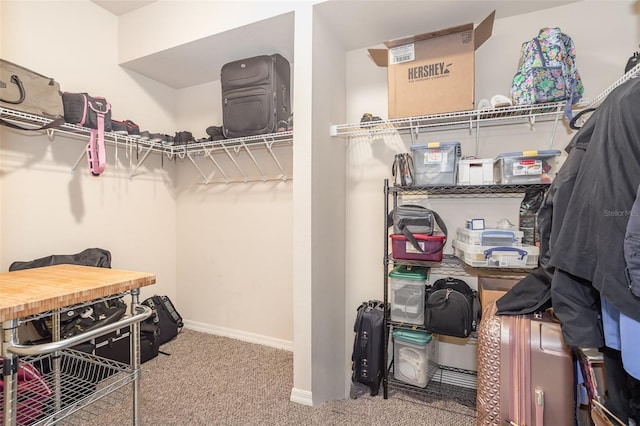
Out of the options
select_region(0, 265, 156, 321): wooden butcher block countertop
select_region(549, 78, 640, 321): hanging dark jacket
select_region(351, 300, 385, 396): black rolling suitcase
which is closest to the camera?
select_region(549, 78, 640, 321): hanging dark jacket

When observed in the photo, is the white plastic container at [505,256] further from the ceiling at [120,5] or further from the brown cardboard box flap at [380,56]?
the ceiling at [120,5]

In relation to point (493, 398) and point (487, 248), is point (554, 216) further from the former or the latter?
point (493, 398)

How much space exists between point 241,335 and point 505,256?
2188 millimetres

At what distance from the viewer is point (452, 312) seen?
5.68ft

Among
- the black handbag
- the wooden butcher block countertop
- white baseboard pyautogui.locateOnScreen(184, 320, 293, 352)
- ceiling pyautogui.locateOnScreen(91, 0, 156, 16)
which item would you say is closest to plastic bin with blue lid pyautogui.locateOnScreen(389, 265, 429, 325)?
the black handbag

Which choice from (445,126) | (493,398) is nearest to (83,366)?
(493,398)

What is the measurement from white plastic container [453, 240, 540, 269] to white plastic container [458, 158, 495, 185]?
14.1 inches

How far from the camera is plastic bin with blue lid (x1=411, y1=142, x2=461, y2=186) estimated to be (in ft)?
5.84

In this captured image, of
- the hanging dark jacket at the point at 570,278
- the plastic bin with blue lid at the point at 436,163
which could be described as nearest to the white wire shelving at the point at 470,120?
the plastic bin with blue lid at the point at 436,163

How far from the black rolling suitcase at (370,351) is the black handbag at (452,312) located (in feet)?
1.05

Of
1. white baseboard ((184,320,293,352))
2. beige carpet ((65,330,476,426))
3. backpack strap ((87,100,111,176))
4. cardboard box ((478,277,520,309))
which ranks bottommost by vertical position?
beige carpet ((65,330,476,426))

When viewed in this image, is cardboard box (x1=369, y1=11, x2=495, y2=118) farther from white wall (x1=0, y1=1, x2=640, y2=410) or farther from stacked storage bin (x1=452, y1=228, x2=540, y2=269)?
stacked storage bin (x1=452, y1=228, x2=540, y2=269)

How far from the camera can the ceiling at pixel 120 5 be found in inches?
93.0

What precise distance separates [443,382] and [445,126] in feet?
5.64
